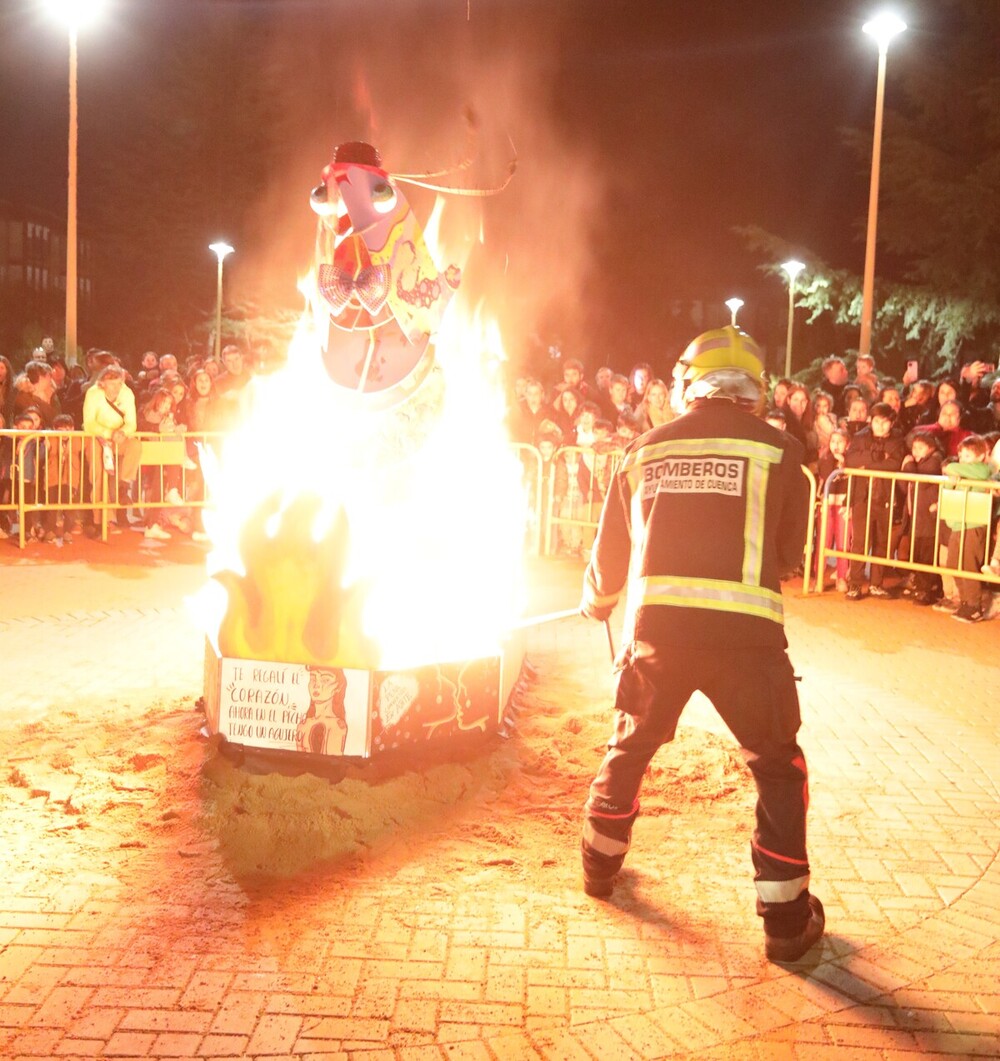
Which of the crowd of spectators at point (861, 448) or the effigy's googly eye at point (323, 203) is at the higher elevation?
the effigy's googly eye at point (323, 203)

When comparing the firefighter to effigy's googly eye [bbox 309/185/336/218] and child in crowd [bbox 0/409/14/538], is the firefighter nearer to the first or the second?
effigy's googly eye [bbox 309/185/336/218]

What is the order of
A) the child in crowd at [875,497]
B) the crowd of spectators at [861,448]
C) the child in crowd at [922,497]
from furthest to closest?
the child in crowd at [875,497] < the child in crowd at [922,497] < the crowd of spectators at [861,448]

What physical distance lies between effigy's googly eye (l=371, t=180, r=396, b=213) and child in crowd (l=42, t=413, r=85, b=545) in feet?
23.7

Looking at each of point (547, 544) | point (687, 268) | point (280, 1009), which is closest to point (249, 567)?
point (280, 1009)

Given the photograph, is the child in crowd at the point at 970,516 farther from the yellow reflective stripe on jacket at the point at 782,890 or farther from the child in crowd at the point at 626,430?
the yellow reflective stripe on jacket at the point at 782,890

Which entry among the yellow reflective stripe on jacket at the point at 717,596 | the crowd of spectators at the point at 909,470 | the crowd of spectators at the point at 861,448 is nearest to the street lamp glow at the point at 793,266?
the crowd of spectators at the point at 861,448

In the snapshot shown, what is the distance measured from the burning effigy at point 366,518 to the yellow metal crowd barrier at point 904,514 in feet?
15.5

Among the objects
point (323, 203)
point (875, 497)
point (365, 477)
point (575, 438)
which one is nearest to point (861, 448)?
point (875, 497)

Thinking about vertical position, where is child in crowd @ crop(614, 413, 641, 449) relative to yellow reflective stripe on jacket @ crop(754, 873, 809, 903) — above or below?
above

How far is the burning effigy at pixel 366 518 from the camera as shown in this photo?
5387 mm

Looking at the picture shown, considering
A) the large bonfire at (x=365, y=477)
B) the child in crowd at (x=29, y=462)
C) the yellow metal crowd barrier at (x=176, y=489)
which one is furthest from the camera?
the child in crowd at (x=29, y=462)

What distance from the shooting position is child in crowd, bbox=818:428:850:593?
36.1 ft

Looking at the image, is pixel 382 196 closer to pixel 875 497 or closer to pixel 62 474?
pixel 875 497

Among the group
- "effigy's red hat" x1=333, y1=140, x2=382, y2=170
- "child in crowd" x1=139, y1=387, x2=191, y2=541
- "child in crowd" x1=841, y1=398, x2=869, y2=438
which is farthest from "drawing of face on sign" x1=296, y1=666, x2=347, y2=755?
"child in crowd" x1=139, y1=387, x2=191, y2=541
